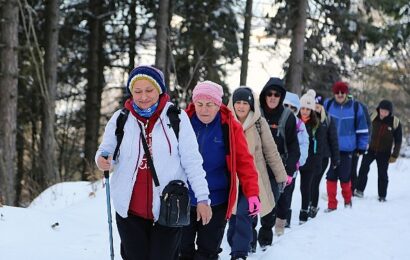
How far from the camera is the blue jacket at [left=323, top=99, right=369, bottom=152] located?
8.57 meters

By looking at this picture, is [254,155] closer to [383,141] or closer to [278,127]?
[278,127]

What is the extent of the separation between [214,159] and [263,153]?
49.3 inches

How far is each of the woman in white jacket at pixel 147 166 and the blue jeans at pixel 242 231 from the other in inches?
62.7

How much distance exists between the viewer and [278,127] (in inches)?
232

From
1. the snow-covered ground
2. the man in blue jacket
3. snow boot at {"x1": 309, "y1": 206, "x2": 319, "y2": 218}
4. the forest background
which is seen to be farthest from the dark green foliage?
the snow-covered ground

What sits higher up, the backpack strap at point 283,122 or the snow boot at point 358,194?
the backpack strap at point 283,122

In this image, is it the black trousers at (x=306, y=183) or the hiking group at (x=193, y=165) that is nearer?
the hiking group at (x=193, y=165)

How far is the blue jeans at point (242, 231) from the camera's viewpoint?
16.3ft

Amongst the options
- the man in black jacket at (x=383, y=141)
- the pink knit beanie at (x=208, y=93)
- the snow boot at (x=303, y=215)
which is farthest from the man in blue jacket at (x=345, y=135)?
the pink knit beanie at (x=208, y=93)

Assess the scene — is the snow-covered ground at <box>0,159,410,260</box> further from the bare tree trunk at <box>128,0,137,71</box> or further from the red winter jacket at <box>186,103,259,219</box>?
the bare tree trunk at <box>128,0,137,71</box>

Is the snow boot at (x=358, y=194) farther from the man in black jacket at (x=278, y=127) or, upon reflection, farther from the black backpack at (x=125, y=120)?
the black backpack at (x=125, y=120)

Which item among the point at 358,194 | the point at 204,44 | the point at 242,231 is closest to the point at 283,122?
the point at 242,231

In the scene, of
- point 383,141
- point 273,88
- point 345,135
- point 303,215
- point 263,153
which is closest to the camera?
point 263,153

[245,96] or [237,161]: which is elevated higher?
[245,96]
